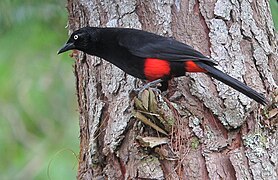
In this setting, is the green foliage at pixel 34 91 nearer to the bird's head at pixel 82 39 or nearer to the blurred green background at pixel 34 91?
the blurred green background at pixel 34 91

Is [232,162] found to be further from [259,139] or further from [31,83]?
[31,83]

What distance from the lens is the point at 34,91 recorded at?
5.09 meters

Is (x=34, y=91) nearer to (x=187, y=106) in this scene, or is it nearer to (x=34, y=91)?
(x=34, y=91)

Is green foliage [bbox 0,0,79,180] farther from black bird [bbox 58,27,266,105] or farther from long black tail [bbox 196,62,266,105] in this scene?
long black tail [bbox 196,62,266,105]

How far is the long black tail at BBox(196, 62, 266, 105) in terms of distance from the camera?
300cm

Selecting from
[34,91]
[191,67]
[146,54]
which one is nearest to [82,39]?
[146,54]

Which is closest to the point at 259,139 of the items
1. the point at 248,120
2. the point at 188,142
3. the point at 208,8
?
the point at 248,120

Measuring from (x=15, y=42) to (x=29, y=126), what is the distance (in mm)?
886

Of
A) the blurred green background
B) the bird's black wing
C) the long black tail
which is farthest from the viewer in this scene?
the blurred green background

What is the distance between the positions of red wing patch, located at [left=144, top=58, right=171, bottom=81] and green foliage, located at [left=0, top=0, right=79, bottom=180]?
4.92 ft

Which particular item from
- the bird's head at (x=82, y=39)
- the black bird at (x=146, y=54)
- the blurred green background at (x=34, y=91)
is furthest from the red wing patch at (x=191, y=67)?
the blurred green background at (x=34, y=91)

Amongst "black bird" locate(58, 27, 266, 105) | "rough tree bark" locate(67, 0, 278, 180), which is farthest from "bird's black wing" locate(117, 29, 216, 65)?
"rough tree bark" locate(67, 0, 278, 180)

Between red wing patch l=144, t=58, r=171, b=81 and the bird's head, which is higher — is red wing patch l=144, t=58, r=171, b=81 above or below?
below

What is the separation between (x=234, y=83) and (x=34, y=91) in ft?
7.84
